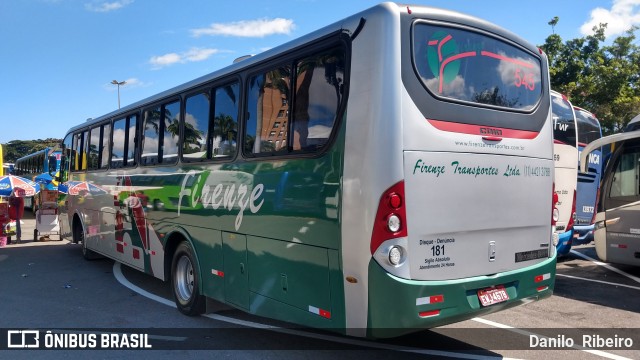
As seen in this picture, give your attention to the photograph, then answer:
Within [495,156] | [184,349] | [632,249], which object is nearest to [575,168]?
[632,249]

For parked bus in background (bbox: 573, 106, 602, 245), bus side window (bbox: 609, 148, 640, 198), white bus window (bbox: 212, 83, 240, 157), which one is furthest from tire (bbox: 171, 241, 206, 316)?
parked bus in background (bbox: 573, 106, 602, 245)

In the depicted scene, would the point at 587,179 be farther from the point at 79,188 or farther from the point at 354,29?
the point at 79,188

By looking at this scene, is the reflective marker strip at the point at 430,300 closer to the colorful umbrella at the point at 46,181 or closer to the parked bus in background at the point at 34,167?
the colorful umbrella at the point at 46,181

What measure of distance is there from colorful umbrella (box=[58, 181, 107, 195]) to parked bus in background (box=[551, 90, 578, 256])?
28.7 feet

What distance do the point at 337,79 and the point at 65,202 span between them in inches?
416

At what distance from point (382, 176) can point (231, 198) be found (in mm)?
2321

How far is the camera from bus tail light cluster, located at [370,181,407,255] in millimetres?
3832

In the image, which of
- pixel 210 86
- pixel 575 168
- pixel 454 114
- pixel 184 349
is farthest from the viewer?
pixel 575 168

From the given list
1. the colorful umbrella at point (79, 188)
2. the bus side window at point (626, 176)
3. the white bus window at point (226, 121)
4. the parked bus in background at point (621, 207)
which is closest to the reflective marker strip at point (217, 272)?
the white bus window at point (226, 121)

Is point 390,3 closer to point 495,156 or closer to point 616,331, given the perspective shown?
point 495,156

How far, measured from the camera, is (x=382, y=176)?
12.6 feet

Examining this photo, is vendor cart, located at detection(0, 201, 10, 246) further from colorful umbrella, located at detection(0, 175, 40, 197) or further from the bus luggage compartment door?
the bus luggage compartment door

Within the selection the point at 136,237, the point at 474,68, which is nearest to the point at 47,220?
the point at 136,237

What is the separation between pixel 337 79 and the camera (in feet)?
14.1
